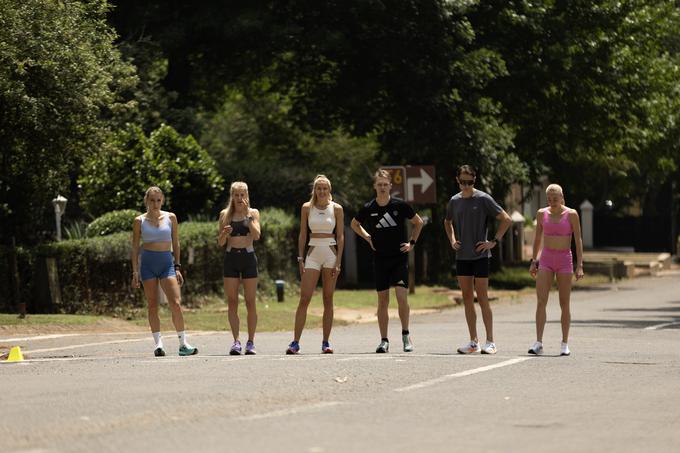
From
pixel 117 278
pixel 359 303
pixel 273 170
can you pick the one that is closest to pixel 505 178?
pixel 273 170

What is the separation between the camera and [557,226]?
15398mm

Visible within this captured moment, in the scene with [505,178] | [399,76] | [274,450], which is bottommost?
[274,450]

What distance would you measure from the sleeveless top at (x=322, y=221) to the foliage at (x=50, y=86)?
7.78 meters

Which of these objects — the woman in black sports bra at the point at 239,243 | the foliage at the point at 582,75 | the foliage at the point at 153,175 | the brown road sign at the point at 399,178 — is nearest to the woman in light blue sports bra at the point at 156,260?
the woman in black sports bra at the point at 239,243

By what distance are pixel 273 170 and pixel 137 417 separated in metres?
26.2

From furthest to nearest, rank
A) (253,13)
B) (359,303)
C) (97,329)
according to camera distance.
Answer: (253,13) < (359,303) < (97,329)

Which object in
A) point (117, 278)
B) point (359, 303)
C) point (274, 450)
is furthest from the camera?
point (359, 303)

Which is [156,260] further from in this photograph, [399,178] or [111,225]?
[399,178]

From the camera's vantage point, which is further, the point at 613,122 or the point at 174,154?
the point at 613,122

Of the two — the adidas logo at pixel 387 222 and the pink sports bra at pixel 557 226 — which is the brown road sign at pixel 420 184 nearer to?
the adidas logo at pixel 387 222

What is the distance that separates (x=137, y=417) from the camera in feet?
33.7

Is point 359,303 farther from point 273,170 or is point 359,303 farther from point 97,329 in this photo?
point 97,329

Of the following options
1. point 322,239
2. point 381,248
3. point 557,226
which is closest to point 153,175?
point 322,239

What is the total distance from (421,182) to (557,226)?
48.2 feet
